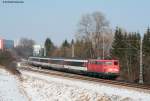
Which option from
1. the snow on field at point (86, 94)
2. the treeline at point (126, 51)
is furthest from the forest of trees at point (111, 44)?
the snow on field at point (86, 94)

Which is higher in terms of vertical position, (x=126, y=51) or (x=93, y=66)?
(x=126, y=51)

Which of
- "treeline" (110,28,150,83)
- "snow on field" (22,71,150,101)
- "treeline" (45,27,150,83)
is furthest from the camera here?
"treeline" (45,27,150,83)

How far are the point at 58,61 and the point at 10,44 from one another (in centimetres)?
13838

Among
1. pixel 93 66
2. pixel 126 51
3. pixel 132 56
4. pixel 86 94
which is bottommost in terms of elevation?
pixel 86 94

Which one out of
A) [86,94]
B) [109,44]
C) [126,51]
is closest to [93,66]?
[86,94]

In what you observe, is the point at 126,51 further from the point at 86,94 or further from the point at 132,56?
the point at 86,94

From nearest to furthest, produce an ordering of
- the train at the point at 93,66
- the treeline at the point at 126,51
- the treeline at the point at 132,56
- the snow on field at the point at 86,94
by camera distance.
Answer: the snow on field at the point at 86,94
the train at the point at 93,66
the treeline at the point at 132,56
the treeline at the point at 126,51

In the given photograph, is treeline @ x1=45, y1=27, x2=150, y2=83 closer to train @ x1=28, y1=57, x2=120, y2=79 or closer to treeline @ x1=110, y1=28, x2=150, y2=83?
treeline @ x1=110, y1=28, x2=150, y2=83

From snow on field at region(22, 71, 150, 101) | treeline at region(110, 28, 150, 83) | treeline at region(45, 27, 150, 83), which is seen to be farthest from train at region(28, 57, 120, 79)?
snow on field at region(22, 71, 150, 101)

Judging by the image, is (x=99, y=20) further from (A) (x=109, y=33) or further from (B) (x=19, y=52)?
(B) (x=19, y=52)

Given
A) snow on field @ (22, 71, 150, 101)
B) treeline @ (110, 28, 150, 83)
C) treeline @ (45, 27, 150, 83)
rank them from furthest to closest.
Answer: treeline @ (45, 27, 150, 83) < treeline @ (110, 28, 150, 83) < snow on field @ (22, 71, 150, 101)

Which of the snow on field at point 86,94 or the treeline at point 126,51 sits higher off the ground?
the treeline at point 126,51

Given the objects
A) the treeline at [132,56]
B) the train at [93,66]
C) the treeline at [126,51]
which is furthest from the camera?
the treeline at [126,51]

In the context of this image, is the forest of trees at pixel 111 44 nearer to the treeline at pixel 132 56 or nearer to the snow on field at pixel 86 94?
the treeline at pixel 132 56
